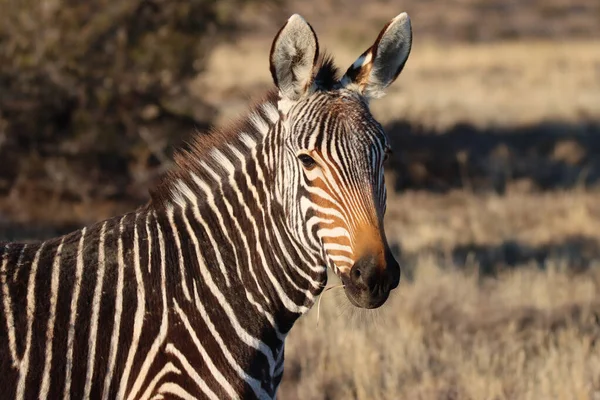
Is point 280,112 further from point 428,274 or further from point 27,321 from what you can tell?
point 428,274

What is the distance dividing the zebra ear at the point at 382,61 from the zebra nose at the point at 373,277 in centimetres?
98

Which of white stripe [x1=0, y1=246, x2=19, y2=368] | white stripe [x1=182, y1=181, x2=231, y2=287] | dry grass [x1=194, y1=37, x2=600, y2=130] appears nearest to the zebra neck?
white stripe [x1=182, y1=181, x2=231, y2=287]

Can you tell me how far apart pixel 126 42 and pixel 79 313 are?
1060cm

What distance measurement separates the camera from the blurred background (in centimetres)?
725

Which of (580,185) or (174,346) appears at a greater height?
(580,185)

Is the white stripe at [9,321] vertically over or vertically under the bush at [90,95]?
under

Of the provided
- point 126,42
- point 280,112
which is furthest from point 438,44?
point 280,112

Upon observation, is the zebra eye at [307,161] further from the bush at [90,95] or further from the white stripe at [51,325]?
the bush at [90,95]

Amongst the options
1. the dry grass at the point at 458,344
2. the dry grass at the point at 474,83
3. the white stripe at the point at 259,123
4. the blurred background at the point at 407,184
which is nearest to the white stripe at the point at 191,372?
the blurred background at the point at 407,184

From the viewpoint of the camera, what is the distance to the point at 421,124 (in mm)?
19109

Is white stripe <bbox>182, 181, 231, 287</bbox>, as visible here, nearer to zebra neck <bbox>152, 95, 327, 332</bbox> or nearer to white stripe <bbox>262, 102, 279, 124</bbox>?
zebra neck <bbox>152, 95, 327, 332</bbox>

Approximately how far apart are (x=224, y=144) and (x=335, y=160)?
2.42 ft

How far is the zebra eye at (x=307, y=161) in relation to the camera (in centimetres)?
419

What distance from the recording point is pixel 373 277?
3912 mm
